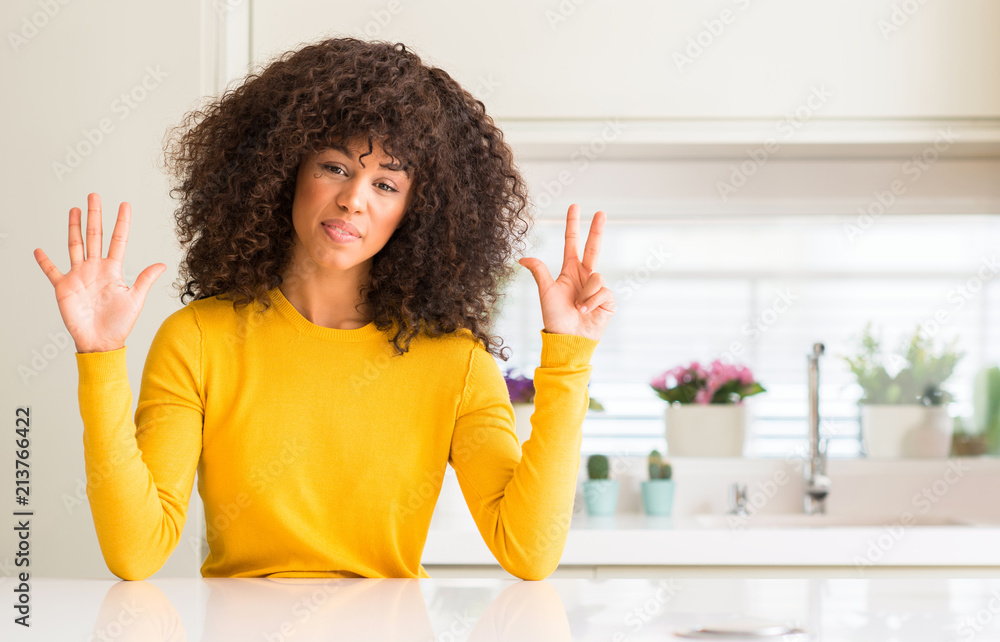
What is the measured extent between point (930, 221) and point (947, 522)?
2.64ft

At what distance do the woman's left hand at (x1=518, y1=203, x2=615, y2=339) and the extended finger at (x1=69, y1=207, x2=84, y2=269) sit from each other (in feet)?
1.73

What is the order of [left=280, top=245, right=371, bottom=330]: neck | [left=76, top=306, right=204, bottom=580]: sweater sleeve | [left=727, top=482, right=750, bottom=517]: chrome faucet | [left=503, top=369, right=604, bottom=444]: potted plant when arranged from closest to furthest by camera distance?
[left=76, top=306, right=204, bottom=580]: sweater sleeve
[left=280, top=245, right=371, bottom=330]: neck
[left=503, top=369, right=604, bottom=444]: potted plant
[left=727, top=482, right=750, bottom=517]: chrome faucet

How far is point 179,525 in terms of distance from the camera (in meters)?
1.08

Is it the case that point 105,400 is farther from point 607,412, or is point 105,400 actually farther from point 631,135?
point 607,412

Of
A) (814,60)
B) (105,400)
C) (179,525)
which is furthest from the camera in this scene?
(814,60)

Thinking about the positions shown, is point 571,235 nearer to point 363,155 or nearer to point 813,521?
point 363,155

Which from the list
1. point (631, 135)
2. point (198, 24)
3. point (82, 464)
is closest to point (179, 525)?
point (82, 464)

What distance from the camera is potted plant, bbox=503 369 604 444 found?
2.13m
